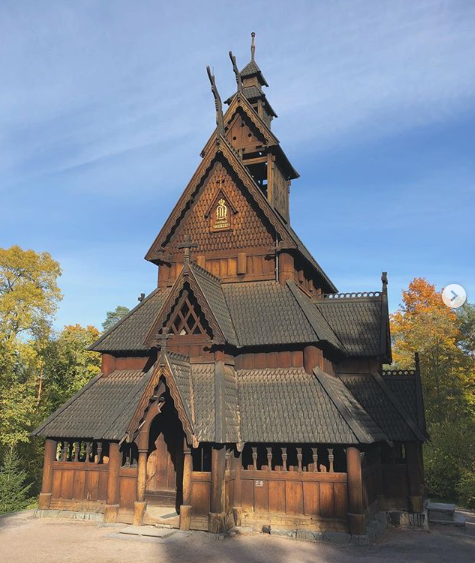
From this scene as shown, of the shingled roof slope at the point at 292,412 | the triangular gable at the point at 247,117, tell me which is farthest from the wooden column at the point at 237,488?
the triangular gable at the point at 247,117

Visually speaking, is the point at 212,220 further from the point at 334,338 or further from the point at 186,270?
the point at 334,338

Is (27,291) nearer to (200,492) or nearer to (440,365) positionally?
(200,492)

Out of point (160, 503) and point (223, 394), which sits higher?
point (223, 394)

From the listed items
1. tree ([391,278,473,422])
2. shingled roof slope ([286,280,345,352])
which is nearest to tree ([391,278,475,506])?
tree ([391,278,473,422])

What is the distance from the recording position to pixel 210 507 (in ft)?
44.2

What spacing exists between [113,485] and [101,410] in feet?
8.53

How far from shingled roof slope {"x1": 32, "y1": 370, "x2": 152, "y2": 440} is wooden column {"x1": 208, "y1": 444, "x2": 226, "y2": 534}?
9.34 ft

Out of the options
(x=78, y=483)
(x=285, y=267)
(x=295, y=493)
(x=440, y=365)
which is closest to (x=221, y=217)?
(x=285, y=267)

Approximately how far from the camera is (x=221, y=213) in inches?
787

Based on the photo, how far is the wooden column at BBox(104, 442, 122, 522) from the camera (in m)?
14.3

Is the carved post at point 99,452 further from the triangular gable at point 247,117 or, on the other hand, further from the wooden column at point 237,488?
the triangular gable at point 247,117

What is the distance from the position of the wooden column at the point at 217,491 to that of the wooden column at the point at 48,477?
5.85 meters

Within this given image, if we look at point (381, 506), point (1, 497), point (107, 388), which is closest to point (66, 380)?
point (1, 497)

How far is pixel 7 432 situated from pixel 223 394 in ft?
56.7
